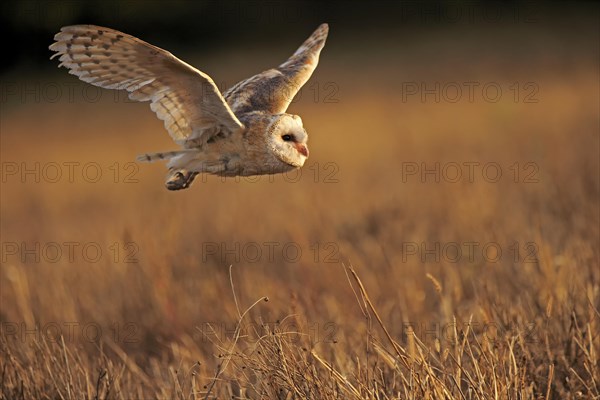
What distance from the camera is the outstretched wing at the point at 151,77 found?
106 inches

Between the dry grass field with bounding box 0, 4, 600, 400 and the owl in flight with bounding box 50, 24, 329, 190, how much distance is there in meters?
0.32

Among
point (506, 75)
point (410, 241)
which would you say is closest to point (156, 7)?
point (506, 75)

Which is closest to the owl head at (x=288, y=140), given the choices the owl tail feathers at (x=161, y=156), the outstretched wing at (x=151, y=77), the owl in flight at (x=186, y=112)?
the owl in flight at (x=186, y=112)

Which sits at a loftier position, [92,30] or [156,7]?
[156,7]

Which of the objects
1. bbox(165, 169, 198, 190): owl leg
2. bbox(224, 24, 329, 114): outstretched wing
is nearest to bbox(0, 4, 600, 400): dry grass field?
bbox(165, 169, 198, 190): owl leg

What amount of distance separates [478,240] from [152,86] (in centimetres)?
314

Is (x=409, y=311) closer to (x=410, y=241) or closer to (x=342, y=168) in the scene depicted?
(x=410, y=241)

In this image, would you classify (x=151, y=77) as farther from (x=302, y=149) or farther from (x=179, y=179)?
(x=302, y=149)

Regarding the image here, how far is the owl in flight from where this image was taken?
270 centimetres

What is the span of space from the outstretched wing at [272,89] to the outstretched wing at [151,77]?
256 millimetres

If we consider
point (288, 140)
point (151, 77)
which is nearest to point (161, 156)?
point (151, 77)

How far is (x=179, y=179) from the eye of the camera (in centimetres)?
281

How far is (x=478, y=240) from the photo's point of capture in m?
5.55

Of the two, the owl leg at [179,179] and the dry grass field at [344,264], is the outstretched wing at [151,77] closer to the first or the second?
the owl leg at [179,179]
